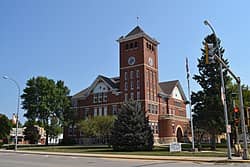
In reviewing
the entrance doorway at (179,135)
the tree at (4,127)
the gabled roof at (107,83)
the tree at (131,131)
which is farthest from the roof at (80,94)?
the tree at (131,131)

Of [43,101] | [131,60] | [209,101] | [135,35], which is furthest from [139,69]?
[209,101]

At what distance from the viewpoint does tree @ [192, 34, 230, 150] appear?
138ft

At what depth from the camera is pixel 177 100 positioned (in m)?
80.1

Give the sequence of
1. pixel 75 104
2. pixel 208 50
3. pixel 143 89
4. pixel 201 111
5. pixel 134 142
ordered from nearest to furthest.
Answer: pixel 208 50 → pixel 134 142 → pixel 201 111 → pixel 143 89 → pixel 75 104

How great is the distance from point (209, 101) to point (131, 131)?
1166 cm

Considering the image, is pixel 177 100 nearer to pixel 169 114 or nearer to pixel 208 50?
pixel 169 114

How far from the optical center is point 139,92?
66.4 metres

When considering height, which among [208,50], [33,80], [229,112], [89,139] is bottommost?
[89,139]

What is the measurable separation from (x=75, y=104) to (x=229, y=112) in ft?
153

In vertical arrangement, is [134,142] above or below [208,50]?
below

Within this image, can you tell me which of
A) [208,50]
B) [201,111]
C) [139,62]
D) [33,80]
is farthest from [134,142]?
[33,80]

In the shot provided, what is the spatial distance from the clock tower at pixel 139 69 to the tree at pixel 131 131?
23.0m

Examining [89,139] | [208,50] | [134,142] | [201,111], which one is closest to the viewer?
[208,50]

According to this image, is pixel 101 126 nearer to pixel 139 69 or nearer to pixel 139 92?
pixel 139 92
